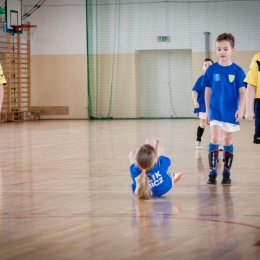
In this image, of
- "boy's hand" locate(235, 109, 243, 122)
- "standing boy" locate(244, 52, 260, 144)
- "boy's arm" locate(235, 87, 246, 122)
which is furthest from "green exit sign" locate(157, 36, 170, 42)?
"standing boy" locate(244, 52, 260, 144)

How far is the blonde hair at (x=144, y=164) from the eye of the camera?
4.91m

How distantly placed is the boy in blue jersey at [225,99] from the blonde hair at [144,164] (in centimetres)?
103

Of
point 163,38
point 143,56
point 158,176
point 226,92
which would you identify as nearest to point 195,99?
point 226,92

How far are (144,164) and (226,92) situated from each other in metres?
1.39

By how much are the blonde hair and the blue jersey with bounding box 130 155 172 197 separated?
2.5 inches

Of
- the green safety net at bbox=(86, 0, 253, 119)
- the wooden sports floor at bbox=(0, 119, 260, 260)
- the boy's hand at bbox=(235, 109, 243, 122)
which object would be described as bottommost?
the wooden sports floor at bbox=(0, 119, 260, 260)

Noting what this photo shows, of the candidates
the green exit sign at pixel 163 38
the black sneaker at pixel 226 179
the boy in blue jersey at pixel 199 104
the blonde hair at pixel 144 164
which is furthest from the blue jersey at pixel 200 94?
the green exit sign at pixel 163 38

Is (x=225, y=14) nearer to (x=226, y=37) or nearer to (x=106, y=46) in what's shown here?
(x=106, y=46)

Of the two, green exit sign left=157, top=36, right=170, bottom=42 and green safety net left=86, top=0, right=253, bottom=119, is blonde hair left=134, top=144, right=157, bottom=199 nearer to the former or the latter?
green safety net left=86, top=0, right=253, bottom=119

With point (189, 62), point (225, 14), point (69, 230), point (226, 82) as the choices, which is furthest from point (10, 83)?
point (69, 230)

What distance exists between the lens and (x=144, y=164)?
4918mm

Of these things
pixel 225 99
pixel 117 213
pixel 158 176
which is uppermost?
pixel 225 99

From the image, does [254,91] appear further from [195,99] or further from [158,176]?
[195,99]

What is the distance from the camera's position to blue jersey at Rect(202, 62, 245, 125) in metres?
5.81
